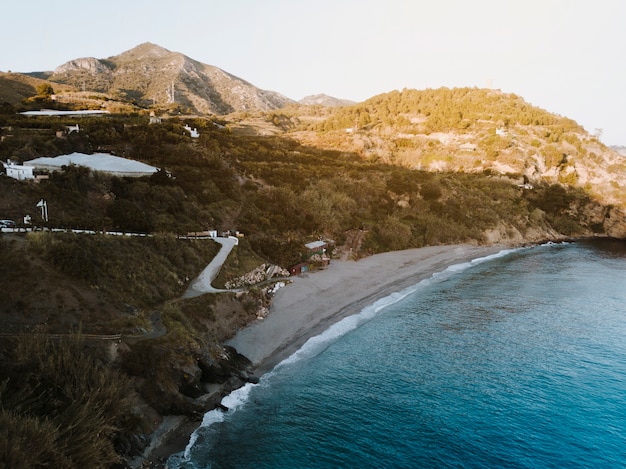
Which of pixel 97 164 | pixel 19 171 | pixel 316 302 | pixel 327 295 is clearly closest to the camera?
pixel 19 171

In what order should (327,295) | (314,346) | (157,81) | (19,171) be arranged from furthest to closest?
(157,81), (327,295), (19,171), (314,346)

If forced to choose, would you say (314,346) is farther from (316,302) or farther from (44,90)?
(44,90)

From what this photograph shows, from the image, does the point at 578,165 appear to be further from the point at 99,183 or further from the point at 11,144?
the point at 11,144

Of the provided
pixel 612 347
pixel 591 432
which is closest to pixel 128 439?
pixel 591 432

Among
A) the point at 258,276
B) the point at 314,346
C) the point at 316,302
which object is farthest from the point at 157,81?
the point at 314,346

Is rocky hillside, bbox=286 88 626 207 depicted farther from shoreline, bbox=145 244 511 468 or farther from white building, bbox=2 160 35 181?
white building, bbox=2 160 35 181

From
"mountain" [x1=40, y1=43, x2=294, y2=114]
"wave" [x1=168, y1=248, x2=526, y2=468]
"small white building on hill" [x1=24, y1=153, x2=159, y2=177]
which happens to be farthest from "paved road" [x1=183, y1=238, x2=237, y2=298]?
"mountain" [x1=40, y1=43, x2=294, y2=114]
